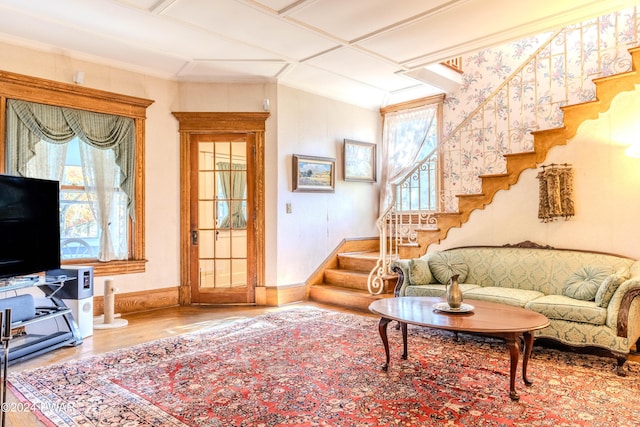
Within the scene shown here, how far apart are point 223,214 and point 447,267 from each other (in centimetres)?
293

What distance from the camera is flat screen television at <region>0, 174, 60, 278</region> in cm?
344

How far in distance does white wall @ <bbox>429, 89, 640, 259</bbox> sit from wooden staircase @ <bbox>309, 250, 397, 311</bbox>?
1.73 metres

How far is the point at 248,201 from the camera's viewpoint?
5.53m

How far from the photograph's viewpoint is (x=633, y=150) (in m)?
3.72

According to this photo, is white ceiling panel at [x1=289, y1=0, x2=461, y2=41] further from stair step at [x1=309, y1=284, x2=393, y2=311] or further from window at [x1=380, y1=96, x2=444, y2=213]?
stair step at [x1=309, y1=284, x2=393, y2=311]

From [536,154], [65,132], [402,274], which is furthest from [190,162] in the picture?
[536,154]

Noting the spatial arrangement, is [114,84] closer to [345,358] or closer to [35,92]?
[35,92]

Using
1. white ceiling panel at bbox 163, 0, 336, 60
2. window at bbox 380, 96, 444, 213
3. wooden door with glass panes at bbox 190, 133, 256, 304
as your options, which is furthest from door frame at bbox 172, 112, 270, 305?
window at bbox 380, 96, 444, 213

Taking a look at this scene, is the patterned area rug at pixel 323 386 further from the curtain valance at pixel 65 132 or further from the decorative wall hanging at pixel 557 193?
the curtain valance at pixel 65 132

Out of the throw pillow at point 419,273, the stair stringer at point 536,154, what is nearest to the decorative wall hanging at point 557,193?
the stair stringer at point 536,154

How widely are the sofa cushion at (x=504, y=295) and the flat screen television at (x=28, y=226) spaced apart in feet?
12.7

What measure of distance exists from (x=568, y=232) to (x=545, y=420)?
2.39m

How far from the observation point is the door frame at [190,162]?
5.40 metres

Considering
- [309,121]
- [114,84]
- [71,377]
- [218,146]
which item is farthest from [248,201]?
[71,377]
